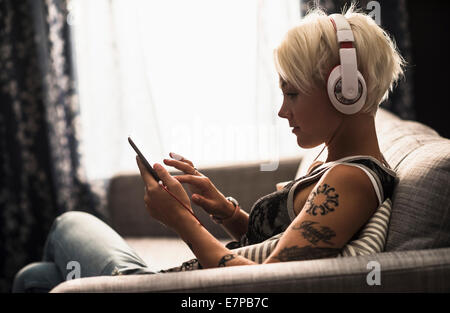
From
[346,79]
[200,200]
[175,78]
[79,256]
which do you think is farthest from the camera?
[175,78]

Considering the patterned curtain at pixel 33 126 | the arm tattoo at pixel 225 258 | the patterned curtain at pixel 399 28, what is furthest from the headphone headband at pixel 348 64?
the patterned curtain at pixel 33 126

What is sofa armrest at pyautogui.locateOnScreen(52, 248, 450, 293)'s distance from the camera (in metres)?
0.73

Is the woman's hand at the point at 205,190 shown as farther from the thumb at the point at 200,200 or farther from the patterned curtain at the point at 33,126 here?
the patterned curtain at the point at 33,126

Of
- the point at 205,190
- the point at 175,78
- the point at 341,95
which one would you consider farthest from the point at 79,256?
the point at 175,78

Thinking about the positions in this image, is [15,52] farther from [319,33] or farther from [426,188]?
[426,188]

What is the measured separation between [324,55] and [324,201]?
0.26m

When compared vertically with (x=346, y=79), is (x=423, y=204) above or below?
below

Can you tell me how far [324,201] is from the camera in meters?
0.78

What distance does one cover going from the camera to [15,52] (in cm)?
240

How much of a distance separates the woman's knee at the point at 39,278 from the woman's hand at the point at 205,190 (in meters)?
0.51

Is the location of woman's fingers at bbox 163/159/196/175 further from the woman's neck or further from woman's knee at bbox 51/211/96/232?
woman's knee at bbox 51/211/96/232

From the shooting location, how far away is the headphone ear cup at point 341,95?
2.76 feet

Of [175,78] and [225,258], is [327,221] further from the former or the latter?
[175,78]
